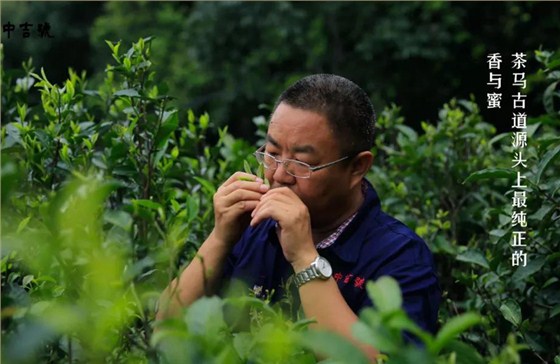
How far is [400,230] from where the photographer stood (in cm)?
298

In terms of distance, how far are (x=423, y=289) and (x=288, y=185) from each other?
0.52 metres

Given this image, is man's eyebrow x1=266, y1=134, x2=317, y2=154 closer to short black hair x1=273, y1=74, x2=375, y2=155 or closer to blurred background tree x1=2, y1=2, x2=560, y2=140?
A: short black hair x1=273, y1=74, x2=375, y2=155

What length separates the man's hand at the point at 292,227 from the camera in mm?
2646

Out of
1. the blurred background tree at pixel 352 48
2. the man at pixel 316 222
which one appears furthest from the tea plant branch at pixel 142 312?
the blurred background tree at pixel 352 48

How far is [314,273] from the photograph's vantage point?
2615mm

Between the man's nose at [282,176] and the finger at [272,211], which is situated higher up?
the man's nose at [282,176]

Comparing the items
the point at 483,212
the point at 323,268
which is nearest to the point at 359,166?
the point at 323,268

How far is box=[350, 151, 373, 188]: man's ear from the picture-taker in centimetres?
305

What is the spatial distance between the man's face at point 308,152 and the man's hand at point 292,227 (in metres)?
0.19

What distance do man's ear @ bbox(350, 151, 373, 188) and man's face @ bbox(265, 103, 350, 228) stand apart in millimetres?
61

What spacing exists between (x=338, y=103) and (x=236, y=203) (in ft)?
1.59

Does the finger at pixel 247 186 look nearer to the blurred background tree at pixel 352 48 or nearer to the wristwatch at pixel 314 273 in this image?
the wristwatch at pixel 314 273

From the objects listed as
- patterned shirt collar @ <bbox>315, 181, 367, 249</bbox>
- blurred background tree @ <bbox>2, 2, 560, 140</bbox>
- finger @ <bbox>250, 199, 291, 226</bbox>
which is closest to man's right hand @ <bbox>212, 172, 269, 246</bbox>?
finger @ <bbox>250, 199, 291, 226</bbox>

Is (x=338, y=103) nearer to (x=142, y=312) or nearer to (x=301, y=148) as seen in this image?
(x=301, y=148)
